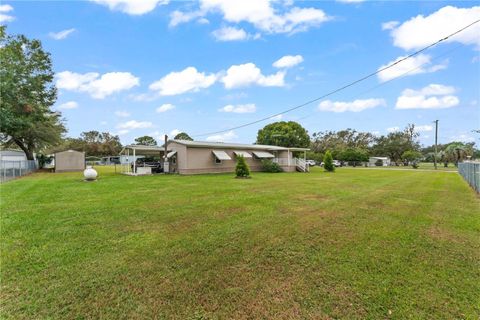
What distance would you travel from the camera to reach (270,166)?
23.6 meters

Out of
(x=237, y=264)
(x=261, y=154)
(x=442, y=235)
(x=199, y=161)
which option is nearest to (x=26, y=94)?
(x=199, y=161)

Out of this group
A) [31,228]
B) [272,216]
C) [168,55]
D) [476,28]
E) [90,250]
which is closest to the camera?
[90,250]

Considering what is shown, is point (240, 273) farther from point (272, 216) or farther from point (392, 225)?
point (392, 225)

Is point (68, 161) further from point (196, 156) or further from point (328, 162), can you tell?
point (328, 162)

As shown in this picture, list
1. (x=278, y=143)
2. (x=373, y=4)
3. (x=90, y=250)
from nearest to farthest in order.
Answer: (x=90, y=250)
(x=373, y=4)
(x=278, y=143)

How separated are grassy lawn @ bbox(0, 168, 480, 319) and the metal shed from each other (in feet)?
70.8

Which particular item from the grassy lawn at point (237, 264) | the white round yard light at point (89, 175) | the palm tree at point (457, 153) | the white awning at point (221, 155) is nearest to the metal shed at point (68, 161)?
the white round yard light at point (89, 175)

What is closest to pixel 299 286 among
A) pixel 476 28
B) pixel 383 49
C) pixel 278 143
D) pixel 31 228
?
pixel 31 228

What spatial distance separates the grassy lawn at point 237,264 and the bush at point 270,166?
1719cm

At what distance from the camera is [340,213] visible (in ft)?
20.8

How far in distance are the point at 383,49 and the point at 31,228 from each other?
1565 centimetres

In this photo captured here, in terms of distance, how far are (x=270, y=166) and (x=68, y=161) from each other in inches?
804

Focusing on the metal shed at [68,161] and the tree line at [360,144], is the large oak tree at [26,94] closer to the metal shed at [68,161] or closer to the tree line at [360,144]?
the metal shed at [68,161]

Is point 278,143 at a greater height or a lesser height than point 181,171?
greater
